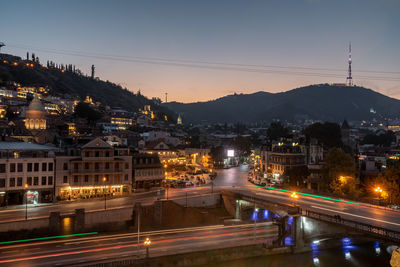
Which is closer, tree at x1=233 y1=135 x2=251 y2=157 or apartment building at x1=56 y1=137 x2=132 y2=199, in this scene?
apartment building at x1=56 y1=137 x2=132 y2=199

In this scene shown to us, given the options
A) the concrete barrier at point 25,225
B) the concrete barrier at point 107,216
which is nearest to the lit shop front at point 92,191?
the concrete barrier at point 107,216

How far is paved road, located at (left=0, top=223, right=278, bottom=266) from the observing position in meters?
26.8

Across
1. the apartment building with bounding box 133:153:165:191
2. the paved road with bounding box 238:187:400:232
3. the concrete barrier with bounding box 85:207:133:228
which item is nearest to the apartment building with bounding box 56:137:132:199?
the apartment building with bounding box 133:153:165:191

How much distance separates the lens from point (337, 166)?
192ft

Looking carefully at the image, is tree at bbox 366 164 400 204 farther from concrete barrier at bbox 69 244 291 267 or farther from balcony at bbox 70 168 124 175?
balcony at bbox 70 168 124 175

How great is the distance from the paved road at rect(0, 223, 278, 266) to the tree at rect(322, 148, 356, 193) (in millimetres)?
26328

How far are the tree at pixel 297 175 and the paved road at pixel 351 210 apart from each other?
15884 millimetres

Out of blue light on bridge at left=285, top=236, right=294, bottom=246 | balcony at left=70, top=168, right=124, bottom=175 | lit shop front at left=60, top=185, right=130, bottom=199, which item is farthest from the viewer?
balcony at left=70, top=168, right=124, bottom=175

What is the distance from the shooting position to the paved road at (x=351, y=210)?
111 ft

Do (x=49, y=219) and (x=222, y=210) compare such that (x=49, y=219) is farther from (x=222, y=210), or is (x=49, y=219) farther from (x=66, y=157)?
(x=222, y=210)

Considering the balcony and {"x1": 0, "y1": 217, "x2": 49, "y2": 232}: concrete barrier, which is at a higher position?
the balcony

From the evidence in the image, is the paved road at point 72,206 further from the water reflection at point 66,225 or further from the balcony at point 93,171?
the balcony at point 93,171

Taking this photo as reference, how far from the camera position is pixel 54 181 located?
45531 mm

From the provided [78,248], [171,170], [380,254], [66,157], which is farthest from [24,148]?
[380,254]
